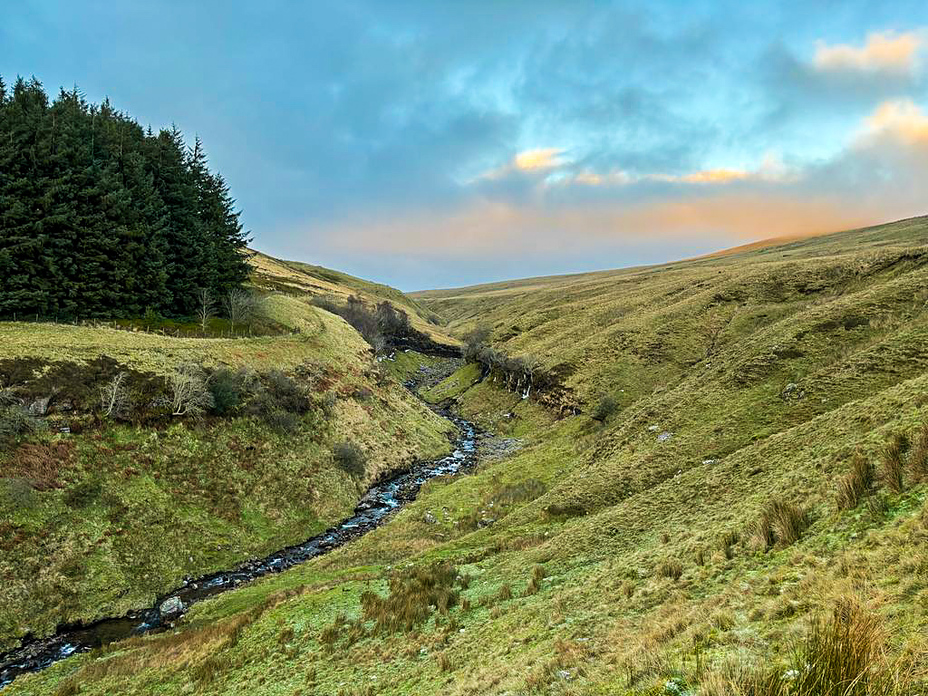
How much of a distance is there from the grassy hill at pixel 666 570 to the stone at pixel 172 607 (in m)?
1.47

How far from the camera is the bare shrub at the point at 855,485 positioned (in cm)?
1191

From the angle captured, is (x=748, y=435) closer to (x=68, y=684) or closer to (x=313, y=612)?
(x=313, y=612)

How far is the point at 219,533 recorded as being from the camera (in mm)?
32875

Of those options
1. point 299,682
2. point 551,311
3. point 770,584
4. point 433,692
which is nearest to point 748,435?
point 770,584

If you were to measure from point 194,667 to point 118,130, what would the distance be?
68.8m

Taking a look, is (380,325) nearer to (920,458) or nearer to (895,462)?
(895,462)

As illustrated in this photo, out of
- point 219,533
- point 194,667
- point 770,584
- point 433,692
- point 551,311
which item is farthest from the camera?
point 551,311

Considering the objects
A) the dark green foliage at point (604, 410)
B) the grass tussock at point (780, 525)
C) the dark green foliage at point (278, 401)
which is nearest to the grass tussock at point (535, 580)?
the grass tussock at point (780, 525)

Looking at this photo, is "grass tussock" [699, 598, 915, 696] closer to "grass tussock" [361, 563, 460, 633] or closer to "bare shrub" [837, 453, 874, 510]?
"bare shrub" [837, 453, 874, 510]

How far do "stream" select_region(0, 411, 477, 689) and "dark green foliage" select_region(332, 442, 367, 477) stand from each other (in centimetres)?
236

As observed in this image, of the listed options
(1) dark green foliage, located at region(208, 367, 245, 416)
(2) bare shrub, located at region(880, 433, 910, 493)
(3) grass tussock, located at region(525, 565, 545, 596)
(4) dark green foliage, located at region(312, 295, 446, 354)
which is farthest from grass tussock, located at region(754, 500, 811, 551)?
(4) dark green foliage, located at region(312, 295, 446, 354)

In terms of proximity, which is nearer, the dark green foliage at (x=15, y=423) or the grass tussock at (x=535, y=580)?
the grass tussock at (x=535, y=580)

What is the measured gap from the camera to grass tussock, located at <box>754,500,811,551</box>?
11883 millimetres

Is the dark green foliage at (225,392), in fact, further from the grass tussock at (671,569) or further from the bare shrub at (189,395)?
the grass tussock at (671,569)
